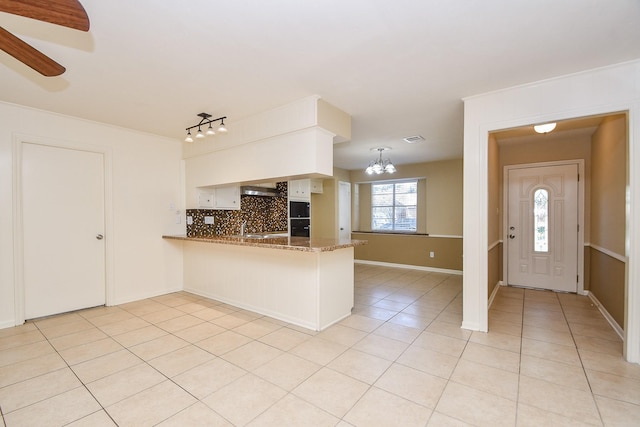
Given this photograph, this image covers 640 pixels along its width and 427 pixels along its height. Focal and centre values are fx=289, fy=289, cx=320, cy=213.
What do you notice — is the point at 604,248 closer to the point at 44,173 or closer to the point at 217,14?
the point at 217,14

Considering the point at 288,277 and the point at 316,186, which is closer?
the point at 288,277

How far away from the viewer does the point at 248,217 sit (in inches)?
211

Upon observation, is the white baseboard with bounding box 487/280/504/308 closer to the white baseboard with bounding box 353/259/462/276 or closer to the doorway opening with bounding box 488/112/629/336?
the doorway opening with bounding box 488/112/629/336

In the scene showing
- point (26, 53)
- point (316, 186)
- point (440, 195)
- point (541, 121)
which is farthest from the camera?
point (316, 186)

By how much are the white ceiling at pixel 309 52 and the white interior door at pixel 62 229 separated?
681mm

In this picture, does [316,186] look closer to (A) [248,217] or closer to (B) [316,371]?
(A) [248,217]

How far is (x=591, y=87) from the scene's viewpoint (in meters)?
2.45

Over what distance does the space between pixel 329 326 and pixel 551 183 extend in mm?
4205

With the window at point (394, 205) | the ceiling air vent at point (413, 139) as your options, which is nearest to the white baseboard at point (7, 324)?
the ceiling air vent at point (413, 139)

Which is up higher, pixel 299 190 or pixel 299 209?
pixel 299 190

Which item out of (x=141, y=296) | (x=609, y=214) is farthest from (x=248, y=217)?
(x=609, y=214)

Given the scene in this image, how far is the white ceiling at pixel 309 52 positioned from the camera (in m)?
1.72

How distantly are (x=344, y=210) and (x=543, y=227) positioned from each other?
397 cm

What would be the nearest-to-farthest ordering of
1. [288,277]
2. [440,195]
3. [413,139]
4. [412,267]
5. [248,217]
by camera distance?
[288,277] → [413,139] → [248,217] → [440,195] → [412,267]
